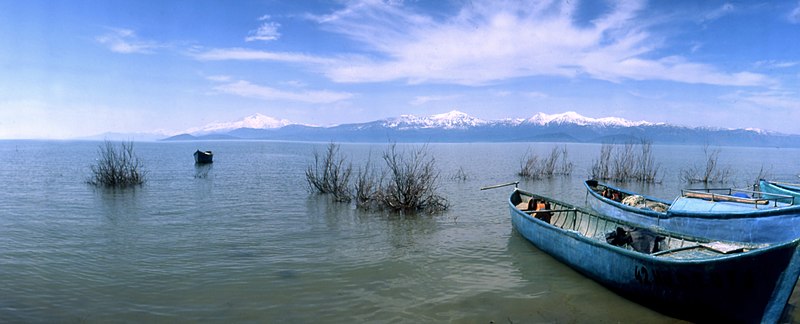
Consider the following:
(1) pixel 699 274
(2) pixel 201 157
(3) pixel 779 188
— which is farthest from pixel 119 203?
(2) pixel 201 157

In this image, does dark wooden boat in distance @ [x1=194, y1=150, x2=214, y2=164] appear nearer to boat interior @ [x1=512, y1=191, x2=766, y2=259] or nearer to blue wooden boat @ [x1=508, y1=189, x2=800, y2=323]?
boat interior @ [x1=512, y1=191, x2=766, y2=259]

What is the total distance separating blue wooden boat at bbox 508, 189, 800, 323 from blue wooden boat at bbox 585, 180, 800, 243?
9.76 ft

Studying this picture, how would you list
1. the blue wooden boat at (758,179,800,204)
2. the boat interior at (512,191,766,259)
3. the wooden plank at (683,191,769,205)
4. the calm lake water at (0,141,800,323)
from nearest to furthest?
the boat interior at (512,191,766,259) → the calm lake water at (0,141,800,323) → the wooden plank at (683,191,769,205) → the blue wooden boat at (758,179,800,204)

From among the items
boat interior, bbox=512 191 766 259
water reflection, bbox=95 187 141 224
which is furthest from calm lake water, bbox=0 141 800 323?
boat interior, bbox=512 191 766 259

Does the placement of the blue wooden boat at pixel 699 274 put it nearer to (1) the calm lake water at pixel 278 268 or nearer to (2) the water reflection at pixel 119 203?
(1) the calm lake water at pixel 278 268

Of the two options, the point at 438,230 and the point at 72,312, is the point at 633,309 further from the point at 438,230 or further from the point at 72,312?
the point at 72,312

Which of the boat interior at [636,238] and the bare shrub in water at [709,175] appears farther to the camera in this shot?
the bare shrub in water at [709,175]

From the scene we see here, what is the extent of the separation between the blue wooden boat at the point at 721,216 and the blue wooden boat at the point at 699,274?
2975 mm

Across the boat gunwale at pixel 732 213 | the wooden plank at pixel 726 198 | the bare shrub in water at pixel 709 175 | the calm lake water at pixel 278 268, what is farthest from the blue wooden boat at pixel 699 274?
the bare shrub in water at pixel 709 175

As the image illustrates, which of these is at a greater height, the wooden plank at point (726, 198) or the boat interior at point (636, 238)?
the wooden plank at point (726, 198)

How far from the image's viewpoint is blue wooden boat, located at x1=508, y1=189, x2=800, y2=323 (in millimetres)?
6418

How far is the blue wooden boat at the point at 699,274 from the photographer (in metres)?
6.42

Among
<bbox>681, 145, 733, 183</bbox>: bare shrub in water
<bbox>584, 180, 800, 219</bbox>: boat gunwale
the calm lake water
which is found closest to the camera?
the calm lake water

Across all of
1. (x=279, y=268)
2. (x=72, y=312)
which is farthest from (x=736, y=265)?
(x=72, y=312)
